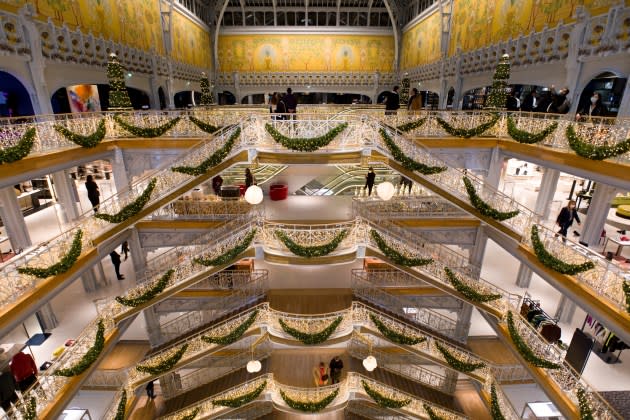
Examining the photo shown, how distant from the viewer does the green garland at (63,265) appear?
7.19 m

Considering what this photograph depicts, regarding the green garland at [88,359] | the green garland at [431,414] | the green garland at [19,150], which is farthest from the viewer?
the green garland at [431,414]

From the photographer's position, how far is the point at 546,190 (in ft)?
50.8

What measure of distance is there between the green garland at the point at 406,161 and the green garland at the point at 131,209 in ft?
24.3

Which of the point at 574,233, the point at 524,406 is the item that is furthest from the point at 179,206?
the point at 574,233

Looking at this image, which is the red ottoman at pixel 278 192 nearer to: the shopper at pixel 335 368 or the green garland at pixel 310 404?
the shopper at pixel 335 368

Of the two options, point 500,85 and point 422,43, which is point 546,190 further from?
point 422,43

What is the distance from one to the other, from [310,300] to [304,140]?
7281 millimetres

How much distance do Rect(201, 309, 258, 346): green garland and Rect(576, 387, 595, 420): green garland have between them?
967 centimetres

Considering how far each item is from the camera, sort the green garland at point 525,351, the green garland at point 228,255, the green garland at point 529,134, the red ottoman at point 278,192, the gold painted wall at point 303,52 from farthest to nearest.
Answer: the gold painted wall at point 303,52 < the red ottoman at point 278,192 < the green garland at point 228,255 < the green garland at point 529,134 < the green garland at point 525,351

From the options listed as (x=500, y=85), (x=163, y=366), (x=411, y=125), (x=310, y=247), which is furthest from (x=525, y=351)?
(x=163, y=366)

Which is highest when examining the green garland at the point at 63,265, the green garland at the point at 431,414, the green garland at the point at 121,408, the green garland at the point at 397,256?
the green garland at the point at 63,265

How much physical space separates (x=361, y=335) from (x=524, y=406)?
6.36 metres

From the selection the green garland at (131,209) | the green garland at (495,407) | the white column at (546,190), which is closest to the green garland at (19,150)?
the green garland at (131,209)

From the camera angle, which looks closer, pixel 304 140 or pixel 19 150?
pixel 19 150
